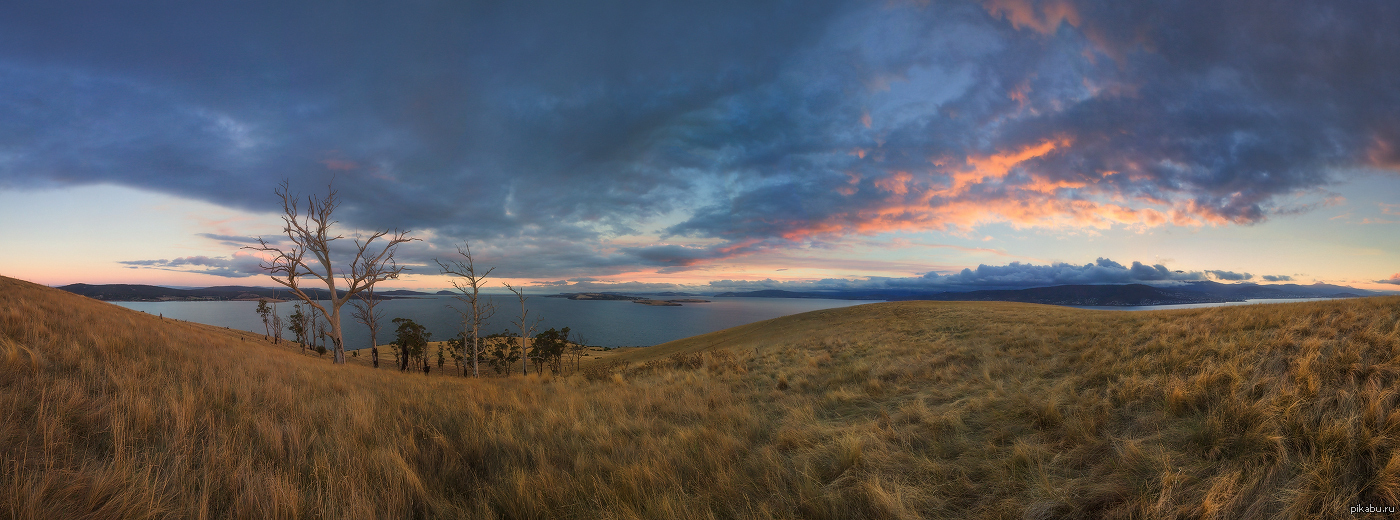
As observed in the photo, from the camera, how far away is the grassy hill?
2.70m

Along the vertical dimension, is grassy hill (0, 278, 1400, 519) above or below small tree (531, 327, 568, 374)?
above

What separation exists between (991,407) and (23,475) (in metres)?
8.49

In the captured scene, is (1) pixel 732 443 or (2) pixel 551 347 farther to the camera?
(2) pixel 551 347

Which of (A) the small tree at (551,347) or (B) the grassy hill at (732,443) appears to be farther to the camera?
(A) the small tree at (551,347)

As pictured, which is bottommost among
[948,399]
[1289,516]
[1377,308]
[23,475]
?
[948,399]

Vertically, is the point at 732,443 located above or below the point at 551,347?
above

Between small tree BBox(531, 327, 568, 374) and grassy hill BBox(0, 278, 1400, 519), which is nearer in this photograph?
grassy hill BBox(0, 278, 1400, 519)

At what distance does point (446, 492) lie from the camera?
11.3ft

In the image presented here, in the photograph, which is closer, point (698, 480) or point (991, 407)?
point (698, 480)

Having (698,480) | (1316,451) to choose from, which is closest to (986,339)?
(1316,451)

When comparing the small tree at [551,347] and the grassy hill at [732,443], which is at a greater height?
the grassy hill at [732,443]

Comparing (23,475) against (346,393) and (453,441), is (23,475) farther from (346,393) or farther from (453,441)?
(346,393)

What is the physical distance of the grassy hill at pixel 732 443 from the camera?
270cm

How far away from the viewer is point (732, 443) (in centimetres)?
455
